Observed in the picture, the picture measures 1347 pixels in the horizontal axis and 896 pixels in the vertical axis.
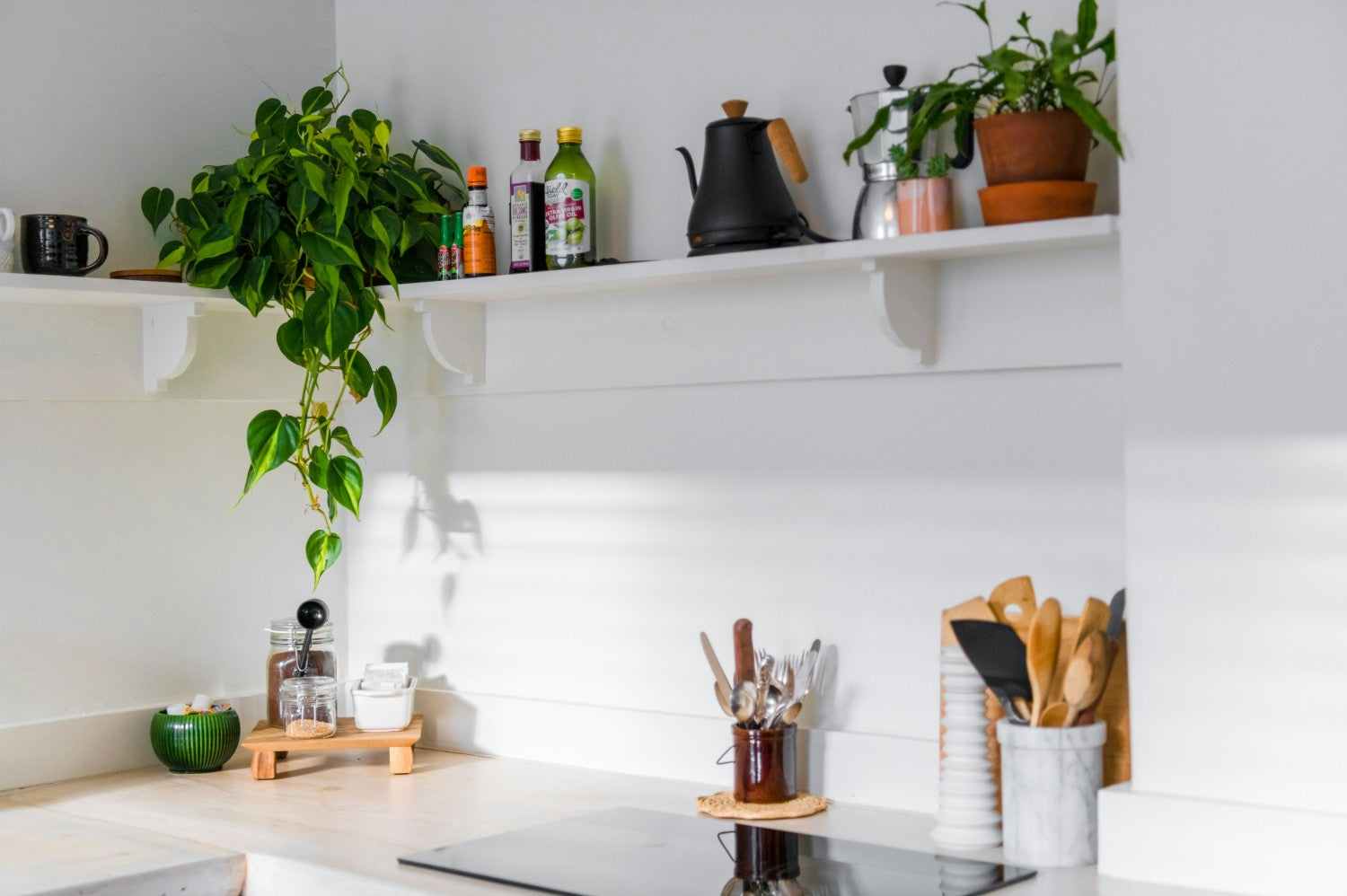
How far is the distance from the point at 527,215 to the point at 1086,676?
1001 mm

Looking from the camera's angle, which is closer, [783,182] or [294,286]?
[783,182]

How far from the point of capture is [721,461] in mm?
2047

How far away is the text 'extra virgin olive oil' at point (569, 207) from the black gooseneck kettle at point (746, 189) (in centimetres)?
22

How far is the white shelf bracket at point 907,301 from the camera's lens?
1.73 metres

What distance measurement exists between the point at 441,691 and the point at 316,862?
0.73 meters

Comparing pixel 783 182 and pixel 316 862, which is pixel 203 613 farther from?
pixel 783 182

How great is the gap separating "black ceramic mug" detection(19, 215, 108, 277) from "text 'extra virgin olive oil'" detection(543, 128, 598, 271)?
63 centimetres

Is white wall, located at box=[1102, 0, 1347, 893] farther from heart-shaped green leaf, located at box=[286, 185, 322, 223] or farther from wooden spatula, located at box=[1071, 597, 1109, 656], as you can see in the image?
heart-shaped green leaf, located at box=[286, 185, 322, 223]

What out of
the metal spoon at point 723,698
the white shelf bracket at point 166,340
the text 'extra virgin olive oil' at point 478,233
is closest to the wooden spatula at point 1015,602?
the metal spoon at point 723,698

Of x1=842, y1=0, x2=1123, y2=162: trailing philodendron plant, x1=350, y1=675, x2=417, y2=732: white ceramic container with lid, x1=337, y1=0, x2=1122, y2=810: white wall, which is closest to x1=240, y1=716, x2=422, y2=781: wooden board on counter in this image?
x1=350, y1=675, x2=417, y2=732: white ceramic container with lid

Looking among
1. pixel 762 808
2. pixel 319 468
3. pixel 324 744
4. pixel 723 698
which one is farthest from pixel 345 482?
pixel 762 808

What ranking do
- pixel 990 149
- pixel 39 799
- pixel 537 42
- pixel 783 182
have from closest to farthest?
pixel 990 149, pixel 783 182, pixel 39 799, pixel 537 42

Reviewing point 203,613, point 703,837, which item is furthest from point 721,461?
point 203,613

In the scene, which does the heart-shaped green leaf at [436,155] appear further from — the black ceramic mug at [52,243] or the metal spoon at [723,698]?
the metal spoon at [723,698]
